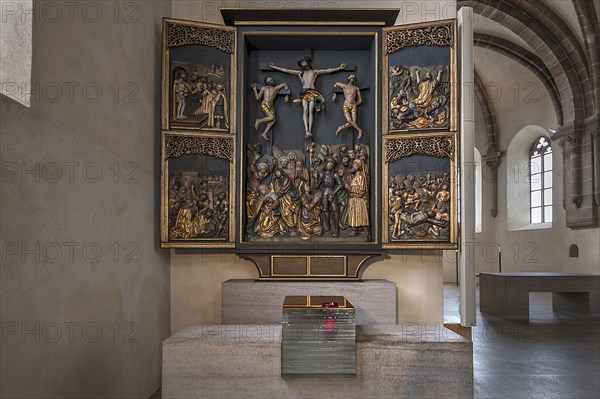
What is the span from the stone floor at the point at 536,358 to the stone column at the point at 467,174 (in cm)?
114

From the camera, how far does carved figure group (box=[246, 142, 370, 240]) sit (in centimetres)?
689

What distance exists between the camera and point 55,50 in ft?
13.8

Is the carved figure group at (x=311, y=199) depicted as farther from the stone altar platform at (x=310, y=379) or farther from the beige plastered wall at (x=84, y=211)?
the stone altar platform at (x=310, y=379)

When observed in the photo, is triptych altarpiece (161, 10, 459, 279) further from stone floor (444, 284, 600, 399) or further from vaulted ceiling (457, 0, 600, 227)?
vaulted ceiling (457, 0, 600, 227)

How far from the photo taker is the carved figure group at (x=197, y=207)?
21.4 feet

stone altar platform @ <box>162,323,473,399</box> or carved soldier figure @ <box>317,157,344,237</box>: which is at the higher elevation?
carved soldier figure @ <box>317,157,344,237</box>

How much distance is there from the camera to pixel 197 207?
664cm

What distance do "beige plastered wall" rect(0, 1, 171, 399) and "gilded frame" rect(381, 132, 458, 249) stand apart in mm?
2901

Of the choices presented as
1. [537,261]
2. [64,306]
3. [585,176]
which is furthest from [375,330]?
[537,261]

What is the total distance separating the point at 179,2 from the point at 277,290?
14.3ft

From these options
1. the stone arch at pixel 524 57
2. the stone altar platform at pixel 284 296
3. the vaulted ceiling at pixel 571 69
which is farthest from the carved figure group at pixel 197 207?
the stone arch at pixel 524 57

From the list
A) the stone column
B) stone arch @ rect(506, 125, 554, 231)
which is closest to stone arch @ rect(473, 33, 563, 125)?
stone arch @ rect(506, 125, 554, 231)

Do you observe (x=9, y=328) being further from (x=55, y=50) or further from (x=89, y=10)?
(x=89, y=10)

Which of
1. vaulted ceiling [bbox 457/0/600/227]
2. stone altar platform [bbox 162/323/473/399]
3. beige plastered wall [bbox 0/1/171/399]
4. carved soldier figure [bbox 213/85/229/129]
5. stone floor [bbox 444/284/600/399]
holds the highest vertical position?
vaulted ceiling [bbox 457/0/600/227]
